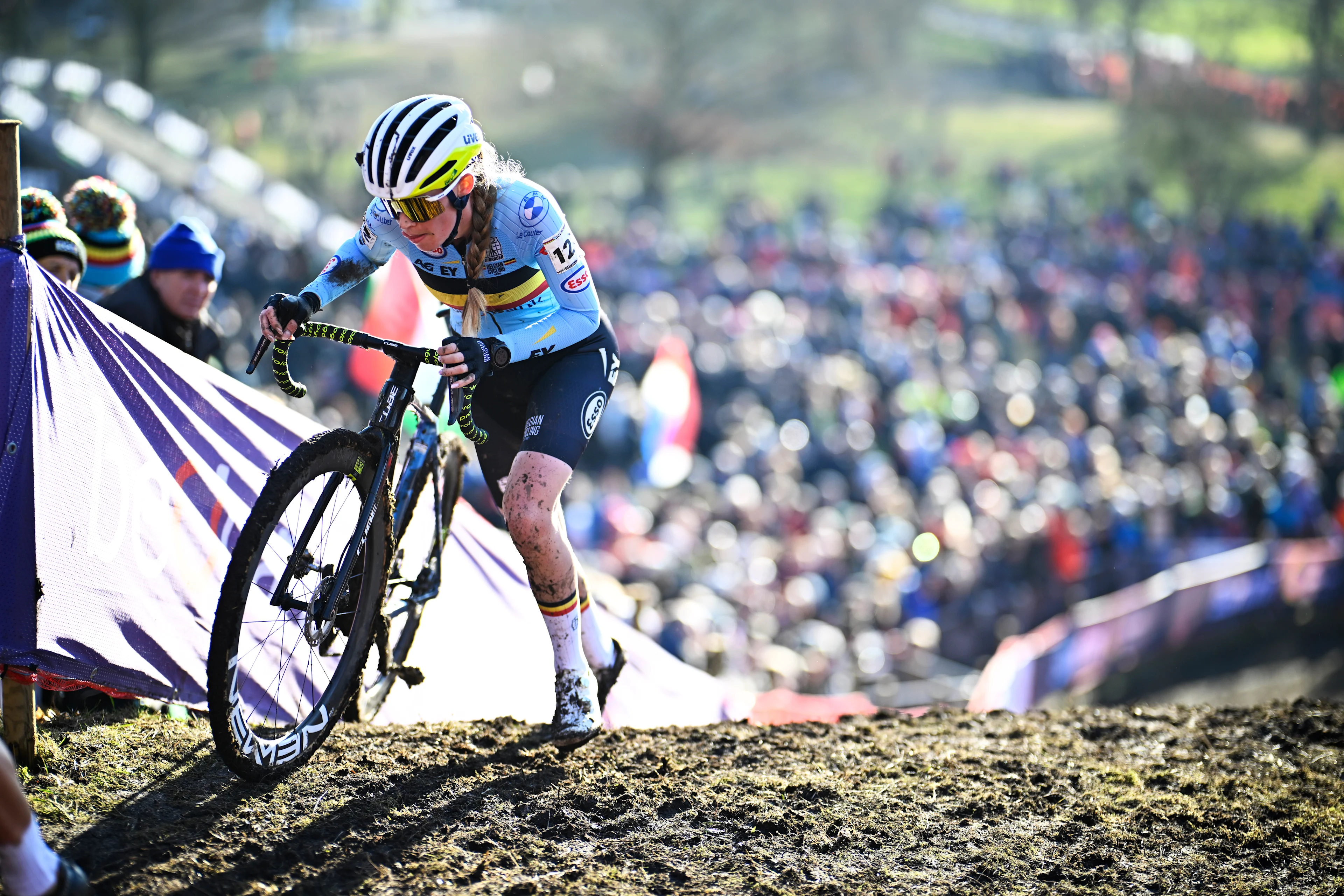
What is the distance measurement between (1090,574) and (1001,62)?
178 ft

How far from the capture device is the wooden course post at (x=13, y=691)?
3.98m

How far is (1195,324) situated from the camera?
28.9 metres

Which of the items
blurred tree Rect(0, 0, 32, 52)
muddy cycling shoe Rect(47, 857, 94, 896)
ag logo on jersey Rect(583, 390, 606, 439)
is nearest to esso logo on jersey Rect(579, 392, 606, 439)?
ag logo on jersey Rect(583, 390, 606, 439)

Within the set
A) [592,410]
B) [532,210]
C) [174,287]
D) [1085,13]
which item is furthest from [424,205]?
[1085,13]

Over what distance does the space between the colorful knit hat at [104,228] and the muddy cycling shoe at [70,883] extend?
364 cm

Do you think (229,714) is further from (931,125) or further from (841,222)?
(931,125)

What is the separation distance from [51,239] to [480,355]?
2472mm

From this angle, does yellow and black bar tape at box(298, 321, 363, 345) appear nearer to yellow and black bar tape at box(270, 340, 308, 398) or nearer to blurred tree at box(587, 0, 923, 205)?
yellow and black bar tape at box(270, 340, 308, 398)

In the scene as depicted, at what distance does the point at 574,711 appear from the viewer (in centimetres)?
459

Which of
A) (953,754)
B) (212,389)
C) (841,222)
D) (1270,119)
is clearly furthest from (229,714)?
(1270,119)

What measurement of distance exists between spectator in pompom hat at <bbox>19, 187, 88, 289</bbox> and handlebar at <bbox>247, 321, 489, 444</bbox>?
56.8 inches

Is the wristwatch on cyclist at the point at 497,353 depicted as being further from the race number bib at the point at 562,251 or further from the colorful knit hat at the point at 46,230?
the colorful knit hat at the point at 46,230

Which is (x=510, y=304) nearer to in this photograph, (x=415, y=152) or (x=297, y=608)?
(x=415, y=152)

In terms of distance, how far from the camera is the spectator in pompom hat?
5.18m
